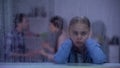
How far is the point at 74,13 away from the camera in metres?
1.25

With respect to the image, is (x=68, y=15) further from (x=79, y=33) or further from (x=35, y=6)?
(x=79, y=33)

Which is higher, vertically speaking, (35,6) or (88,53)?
(35,6)

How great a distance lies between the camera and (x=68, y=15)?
1.25 meters

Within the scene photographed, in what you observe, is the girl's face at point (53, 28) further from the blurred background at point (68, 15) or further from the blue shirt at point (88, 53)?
the blue shirt at point (88, 53)

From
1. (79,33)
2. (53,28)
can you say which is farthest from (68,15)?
(79,33)

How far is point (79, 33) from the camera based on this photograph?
0.95 meters

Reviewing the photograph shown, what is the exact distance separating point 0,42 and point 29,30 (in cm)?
14

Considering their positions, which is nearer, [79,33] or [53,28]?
[79,33]

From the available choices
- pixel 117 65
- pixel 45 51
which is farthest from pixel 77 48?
pixel 45 51

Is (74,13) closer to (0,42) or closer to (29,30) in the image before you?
(29,30)

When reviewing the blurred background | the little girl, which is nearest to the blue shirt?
the little girl

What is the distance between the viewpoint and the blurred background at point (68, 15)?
3.82ft

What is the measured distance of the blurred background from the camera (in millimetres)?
1164

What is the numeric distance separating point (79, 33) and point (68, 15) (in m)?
0.31
